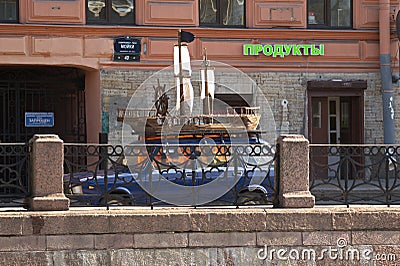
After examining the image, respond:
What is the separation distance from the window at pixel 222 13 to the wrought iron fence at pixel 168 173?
8.27 m

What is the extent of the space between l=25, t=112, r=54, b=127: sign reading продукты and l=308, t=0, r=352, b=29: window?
6.01 m

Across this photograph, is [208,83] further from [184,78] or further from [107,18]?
[107,18]

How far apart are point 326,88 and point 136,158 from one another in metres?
9.38

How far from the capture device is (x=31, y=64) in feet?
50.5

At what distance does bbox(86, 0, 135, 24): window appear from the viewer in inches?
621

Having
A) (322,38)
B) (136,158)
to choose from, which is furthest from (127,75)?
(136,158)

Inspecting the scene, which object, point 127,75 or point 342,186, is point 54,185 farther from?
point 127,75

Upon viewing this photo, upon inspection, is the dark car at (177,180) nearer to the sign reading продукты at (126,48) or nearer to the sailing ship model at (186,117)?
the sailing ship model at (186,117)

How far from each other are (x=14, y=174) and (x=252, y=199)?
2518 mm

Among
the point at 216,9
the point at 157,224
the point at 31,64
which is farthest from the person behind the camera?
the point at 216,9

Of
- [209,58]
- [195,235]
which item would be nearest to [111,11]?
[209,58]

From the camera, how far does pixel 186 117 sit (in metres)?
11.8

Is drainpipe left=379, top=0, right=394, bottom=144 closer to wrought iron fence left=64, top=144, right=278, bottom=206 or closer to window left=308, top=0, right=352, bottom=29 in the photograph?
window left=308, top=0, right=352, bottom=29

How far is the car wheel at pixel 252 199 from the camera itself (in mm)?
8227
